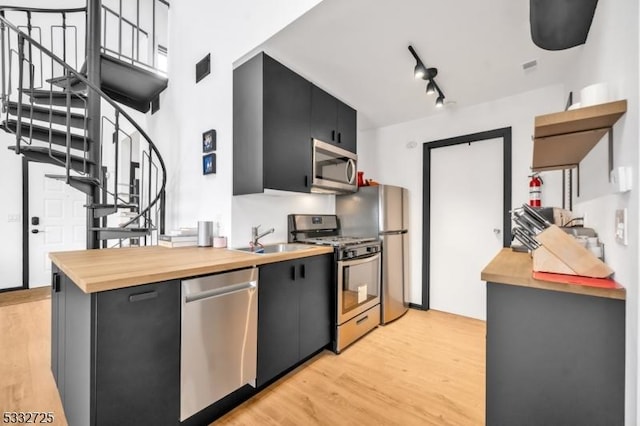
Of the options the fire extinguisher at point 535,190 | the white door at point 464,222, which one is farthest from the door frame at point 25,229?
the fire extinguisher at point 535,190

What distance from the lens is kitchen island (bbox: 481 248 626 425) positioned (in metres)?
0.96

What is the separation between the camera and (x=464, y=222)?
3.21m

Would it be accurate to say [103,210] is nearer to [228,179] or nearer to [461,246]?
[228,179]

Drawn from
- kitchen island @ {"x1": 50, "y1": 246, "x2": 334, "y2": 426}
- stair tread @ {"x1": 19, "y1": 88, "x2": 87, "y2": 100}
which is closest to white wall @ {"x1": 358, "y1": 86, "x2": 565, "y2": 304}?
kitchen island @ {"x1": 50, "y1": 246, "x2": 334, "y2": 426}

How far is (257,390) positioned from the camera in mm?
1856

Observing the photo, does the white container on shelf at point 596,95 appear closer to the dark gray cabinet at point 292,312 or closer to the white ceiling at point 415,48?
the white ceiling at point 415,48

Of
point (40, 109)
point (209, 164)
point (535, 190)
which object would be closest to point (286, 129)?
point (209, 164)

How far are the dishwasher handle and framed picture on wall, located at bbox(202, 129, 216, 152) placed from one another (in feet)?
4.64

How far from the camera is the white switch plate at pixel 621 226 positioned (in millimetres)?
953

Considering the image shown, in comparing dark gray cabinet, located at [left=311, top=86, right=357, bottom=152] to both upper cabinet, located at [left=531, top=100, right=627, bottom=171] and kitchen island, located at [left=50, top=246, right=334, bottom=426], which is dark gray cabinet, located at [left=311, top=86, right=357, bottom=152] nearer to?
kitchen island, located at [left=50, top=246, right=334, bottom=426]

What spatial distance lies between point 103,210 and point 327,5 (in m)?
2.70

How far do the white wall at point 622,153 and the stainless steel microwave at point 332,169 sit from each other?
6.14 ft

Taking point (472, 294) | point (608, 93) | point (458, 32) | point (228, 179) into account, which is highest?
point (458, 32)

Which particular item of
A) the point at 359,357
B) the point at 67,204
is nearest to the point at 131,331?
the point at 359,357
